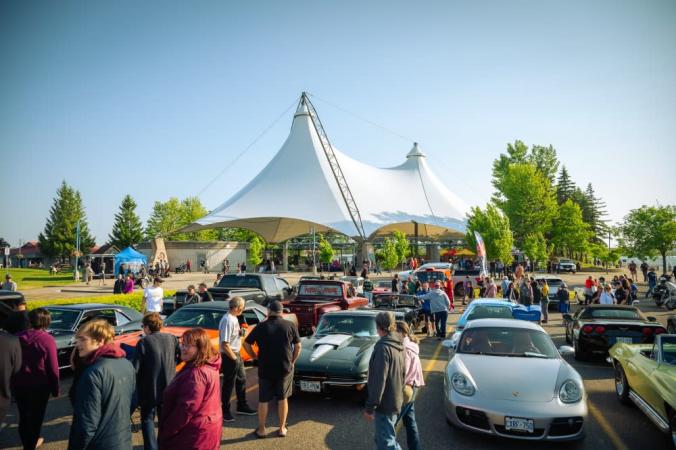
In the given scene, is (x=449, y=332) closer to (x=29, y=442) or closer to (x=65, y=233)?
(x=29, y=442)

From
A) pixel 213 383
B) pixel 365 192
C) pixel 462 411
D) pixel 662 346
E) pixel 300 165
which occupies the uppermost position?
pixel 300 165

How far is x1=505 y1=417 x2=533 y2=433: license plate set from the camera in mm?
5062

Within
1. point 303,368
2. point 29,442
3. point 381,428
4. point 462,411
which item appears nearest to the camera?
point 381,428

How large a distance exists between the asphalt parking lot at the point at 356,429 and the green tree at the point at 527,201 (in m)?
45.3

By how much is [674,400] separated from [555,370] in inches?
51.0

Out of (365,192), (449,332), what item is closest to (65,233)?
(365,192)

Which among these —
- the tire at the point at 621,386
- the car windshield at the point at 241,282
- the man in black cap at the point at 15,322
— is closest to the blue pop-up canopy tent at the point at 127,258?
the car windshield at the point at 241,282

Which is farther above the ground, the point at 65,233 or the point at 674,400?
the point at 65,233

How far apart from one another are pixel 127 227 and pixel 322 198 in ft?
158

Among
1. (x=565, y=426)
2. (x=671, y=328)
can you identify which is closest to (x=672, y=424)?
(x=565, y=426)

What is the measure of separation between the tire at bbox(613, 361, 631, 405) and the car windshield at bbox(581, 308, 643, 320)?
3819 millimetres

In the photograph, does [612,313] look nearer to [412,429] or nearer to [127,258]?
[412,429]

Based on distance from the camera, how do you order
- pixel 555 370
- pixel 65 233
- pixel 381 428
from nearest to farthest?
pixel 381 428 → pixel 555 370 → pixel 65 233

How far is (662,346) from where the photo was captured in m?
6.11
